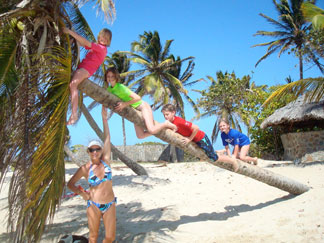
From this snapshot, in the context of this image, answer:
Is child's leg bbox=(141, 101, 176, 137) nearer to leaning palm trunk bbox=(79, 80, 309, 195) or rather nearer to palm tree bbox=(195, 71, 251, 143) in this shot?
leaning palm trunk bbox=(79, 80, 309, 195)

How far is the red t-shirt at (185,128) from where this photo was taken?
4652 millimetres

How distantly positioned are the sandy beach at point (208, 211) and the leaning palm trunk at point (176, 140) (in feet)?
1.16

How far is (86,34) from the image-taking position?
23.6ft

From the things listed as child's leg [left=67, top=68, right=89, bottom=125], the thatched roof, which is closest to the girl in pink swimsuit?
child's leg [left=67, top=68, right=89, bottom=125]

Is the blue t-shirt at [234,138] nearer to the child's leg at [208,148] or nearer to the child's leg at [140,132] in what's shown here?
the child's leg at [208,148]

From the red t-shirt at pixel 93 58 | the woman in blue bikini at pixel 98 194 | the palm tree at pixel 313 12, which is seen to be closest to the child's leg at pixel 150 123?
the woman in blue bikini at pixel 98 194

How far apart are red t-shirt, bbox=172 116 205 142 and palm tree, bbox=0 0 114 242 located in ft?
6.22

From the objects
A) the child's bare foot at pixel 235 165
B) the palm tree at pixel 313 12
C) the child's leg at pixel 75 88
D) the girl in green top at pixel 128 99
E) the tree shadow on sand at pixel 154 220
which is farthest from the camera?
the palm tree at pixel 313 12

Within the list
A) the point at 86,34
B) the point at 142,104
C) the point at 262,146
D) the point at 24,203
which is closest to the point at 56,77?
the point at 142,104

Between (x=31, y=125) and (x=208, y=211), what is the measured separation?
4365 mm

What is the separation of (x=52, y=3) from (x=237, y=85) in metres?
20.5

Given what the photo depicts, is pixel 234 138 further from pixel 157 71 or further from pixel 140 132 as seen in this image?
pixel 157 71

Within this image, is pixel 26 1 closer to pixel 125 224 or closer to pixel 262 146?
pixel 125 224

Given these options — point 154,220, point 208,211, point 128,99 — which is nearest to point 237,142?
point 208,211
